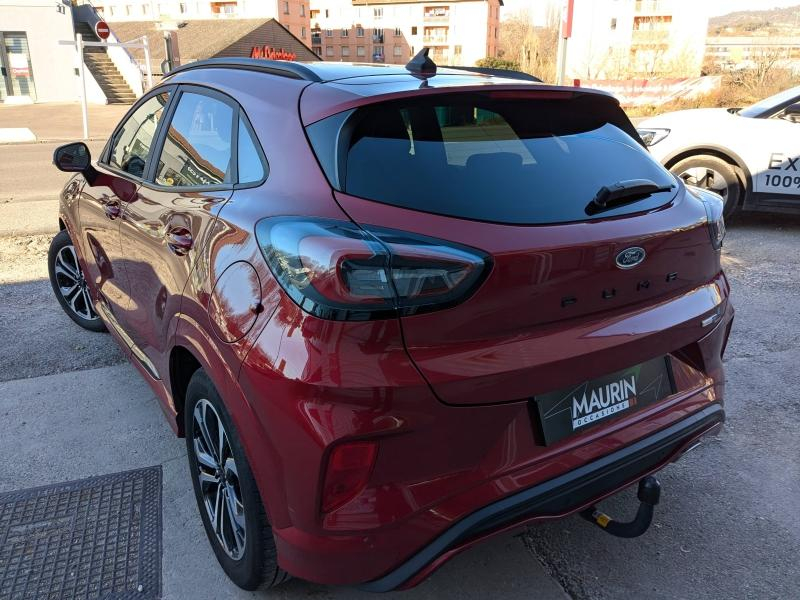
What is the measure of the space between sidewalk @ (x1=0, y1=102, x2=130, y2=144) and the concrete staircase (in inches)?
36.4

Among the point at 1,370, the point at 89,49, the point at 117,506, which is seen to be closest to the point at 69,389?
the point at 1,370

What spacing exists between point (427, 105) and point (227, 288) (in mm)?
859

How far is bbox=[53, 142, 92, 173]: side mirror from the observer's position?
3.58 meters

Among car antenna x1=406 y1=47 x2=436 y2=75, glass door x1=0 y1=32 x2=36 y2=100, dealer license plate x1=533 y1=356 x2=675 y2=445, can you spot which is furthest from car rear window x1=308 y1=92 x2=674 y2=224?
glass door x1=0 y1=32 x2=36 y2=100

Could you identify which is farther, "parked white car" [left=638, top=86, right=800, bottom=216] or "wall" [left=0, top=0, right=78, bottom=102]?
"wall" [left=0, top=0, right=78, bottom=102]

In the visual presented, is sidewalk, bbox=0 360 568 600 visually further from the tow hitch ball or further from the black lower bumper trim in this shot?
the tow hitch ball

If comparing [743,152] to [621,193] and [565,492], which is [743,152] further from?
[565,492]

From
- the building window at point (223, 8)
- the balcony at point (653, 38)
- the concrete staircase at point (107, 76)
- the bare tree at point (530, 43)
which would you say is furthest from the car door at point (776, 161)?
the building window at point (223, 8)

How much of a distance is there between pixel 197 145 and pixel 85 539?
1609mm

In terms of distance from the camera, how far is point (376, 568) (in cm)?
183

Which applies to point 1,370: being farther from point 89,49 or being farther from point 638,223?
point 89,49

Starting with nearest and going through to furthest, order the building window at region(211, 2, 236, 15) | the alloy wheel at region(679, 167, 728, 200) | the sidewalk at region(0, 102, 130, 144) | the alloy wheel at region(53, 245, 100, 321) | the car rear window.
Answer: the car rear window
the alloy wheel at region(53, 245, 100, 321)
the alloy wheel at region(679, 167, 728, 200)
the sidewalk at region(0, 102, 130, 144)
the building window at region(211, 2, 236, 15)

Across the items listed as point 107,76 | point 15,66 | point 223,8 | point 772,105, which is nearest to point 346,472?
point 772,105

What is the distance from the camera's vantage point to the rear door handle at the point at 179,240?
237 cm
